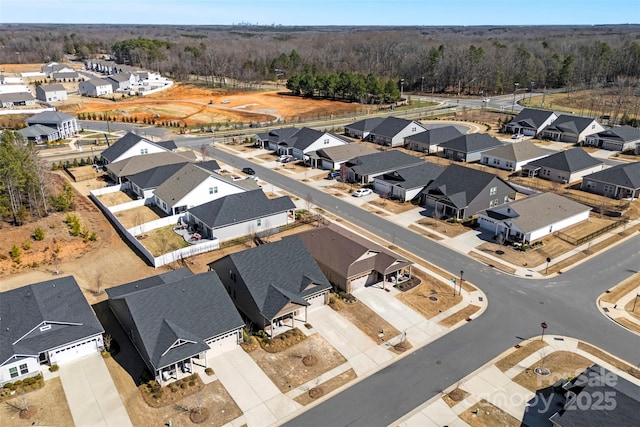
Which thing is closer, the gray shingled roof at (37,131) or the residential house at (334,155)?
the residential house at (334,155)

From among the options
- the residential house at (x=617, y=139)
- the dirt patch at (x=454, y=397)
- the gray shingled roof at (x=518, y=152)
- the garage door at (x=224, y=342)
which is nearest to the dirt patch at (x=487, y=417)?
the dirt patch at (x=454, y=397)

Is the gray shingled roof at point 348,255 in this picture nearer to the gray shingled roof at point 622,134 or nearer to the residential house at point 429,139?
the residential house at point 429,139

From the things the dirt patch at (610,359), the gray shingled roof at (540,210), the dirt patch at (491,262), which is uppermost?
the gray shingled roof at (540,210)

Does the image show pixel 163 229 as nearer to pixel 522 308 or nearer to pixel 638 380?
pixel 522 308

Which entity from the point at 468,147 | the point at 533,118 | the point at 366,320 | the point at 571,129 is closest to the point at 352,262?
the point at 366,320

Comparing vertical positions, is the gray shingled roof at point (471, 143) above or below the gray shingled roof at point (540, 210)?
above

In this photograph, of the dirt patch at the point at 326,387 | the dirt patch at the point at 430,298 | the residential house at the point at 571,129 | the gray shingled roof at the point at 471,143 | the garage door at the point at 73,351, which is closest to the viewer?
the dirt patch at the point at 326,387

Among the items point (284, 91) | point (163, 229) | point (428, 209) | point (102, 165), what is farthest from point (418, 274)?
point (284, 91)

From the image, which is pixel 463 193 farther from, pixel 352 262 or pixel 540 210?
pixel 352 262
